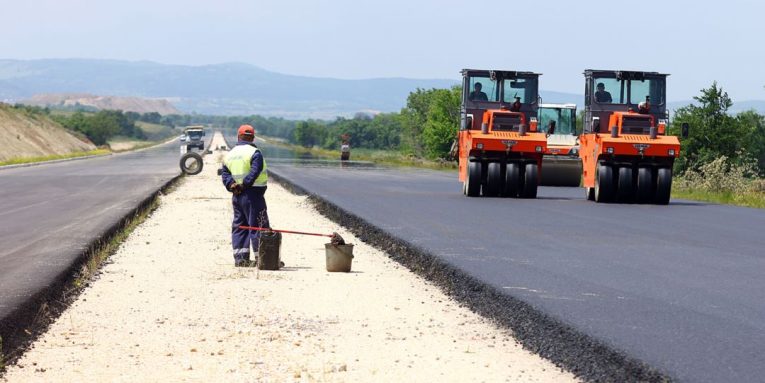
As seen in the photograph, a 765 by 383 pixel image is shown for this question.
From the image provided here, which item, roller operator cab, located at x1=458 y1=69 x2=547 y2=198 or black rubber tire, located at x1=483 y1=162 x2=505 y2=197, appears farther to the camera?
black rubber tire, located at x1=483 y1=162 x2=505 y2=197

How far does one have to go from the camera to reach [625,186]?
89.2 feet

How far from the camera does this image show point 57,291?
1198 centimetres

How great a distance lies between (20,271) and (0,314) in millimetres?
3572

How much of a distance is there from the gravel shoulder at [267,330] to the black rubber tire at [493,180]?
1295cm

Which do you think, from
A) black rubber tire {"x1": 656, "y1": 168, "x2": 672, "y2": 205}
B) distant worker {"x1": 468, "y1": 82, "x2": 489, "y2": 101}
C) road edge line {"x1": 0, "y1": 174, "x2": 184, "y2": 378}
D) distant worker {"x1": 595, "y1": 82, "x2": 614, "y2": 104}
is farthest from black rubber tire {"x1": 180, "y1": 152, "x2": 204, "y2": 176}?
road edge line {"x1": 0, "y1": 174, "x2": 184, "y2": 378}

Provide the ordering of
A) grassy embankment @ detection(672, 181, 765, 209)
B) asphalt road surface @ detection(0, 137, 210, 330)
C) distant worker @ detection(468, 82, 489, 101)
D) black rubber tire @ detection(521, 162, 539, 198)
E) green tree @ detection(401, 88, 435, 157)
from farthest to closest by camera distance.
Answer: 1. green tree @ detection(401, 88, 435, 157)
2. grassy embankment @ detection(672, 181, 765, 209)
3. distant worker @ detection(468, 82, 489, 101)
4. black rubber tire @ detection(521, 162, 539, 198)
5. asphalt road surface @ detection(0, 137, 210, 330)

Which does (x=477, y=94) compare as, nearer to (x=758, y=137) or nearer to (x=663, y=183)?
(x=663, y=183)

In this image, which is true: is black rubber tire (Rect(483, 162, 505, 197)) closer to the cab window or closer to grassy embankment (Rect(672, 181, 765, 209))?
the cab window

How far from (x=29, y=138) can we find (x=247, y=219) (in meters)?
80.4

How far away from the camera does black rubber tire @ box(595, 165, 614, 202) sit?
1068 inches

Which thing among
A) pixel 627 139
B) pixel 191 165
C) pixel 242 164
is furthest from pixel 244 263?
pixel 191 165

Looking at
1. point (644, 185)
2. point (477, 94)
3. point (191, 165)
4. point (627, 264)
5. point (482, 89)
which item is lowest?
point (191, 165)

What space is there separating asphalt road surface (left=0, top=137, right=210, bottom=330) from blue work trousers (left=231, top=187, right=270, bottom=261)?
2.17m

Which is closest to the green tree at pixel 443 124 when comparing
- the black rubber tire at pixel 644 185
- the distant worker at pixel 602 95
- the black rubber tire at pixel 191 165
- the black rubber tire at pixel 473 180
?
the black rubber tire at pixel 191 165
